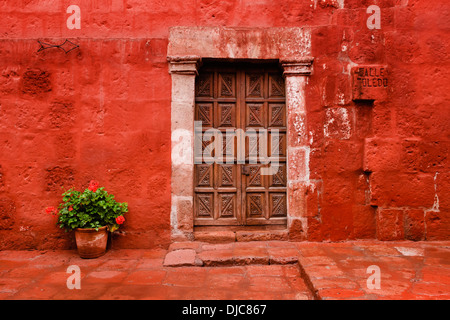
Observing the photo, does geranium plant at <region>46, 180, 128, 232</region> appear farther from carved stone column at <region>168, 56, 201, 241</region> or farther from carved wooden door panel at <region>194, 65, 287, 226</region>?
carved wooden door panel at <region>194, 65, 287, 226</region>

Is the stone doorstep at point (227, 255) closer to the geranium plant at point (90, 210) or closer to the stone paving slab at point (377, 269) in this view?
the stone paving slab at point (377, 269)

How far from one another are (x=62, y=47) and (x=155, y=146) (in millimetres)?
1593

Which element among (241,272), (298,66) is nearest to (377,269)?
(241,272)

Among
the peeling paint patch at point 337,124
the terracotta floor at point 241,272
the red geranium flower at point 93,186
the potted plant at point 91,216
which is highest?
the peeling paint patch at point 337,124

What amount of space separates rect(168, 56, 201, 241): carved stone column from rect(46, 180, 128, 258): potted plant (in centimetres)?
62

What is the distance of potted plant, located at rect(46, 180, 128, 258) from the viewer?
11.6 feet

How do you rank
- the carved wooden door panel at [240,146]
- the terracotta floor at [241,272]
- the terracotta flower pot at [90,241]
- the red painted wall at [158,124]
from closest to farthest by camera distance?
the terracotta floor at [241,272] → the terracotta flower pot at [90,241] → the red painted wall at [158,124] → the carved wooden door panel at [240,146]

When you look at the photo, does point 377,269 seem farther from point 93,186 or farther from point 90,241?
point 93,186

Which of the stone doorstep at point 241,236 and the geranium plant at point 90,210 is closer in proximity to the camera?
the geranium plant at point 90,210

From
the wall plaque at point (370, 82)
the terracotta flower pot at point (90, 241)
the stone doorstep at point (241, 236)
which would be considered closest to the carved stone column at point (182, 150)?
the stone doorstep at point (241, 236)

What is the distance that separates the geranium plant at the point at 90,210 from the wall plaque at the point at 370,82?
9.83 ft

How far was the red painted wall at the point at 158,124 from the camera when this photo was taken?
153 inches

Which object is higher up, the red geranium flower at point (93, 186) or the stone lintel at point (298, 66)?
the stone lintel at point (298, 66)

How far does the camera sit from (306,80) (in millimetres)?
3961
